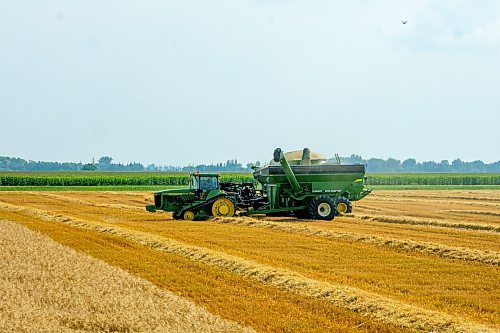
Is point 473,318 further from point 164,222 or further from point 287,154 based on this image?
point 287,154

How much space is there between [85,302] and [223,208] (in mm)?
17036

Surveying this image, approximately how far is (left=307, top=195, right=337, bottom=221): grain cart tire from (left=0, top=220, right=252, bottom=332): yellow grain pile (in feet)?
44.9

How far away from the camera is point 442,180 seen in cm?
8388

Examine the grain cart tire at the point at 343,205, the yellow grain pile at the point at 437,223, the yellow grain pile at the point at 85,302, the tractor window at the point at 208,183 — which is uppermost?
the tractor window at the point at 208,183

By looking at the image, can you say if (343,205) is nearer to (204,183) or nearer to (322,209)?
(322,209)

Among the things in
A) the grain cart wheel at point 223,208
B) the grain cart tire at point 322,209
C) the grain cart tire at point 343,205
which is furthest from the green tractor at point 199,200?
the grain cart tire at point 343,205

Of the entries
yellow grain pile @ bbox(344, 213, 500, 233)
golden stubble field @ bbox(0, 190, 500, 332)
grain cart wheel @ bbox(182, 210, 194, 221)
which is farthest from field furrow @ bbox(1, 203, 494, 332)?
yellow grain pile @ bbox(344, 213, 500, 233)

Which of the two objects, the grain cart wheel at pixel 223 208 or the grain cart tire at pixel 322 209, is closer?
the grain cart wheel at pixel 223 208

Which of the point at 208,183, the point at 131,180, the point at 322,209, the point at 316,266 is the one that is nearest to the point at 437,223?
the point at 322,209

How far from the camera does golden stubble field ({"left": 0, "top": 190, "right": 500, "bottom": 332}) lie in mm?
10961

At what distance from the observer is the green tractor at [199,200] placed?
93.7ft

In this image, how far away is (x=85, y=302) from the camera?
1167 centimetres

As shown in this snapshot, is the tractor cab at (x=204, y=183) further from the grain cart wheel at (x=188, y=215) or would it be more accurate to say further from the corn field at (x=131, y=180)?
the corn field at (x=131, y=180)

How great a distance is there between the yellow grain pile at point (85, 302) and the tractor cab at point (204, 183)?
41.3ft
